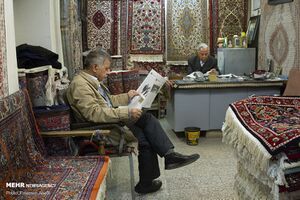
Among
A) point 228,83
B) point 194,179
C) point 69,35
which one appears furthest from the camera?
point 228,83

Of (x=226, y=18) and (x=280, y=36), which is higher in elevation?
(x=226, y=18)

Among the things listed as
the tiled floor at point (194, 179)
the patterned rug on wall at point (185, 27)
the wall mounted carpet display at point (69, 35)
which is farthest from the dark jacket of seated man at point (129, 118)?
the patterned rug on wall at point (185, 27)

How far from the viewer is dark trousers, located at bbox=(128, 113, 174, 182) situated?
2.59 m

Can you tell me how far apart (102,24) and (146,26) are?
70 centimetres

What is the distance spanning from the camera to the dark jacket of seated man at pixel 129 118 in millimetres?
2430

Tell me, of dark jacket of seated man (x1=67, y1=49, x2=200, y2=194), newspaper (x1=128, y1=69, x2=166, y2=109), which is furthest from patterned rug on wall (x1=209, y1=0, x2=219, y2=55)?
dark jacket of seated man (x1=67, y1=49, x2=200, y2=194)

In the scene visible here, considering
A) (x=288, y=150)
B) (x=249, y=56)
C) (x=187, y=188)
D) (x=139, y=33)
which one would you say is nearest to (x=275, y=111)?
(x=288, y=150)

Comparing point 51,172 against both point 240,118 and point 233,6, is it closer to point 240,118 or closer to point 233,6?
point 240,118

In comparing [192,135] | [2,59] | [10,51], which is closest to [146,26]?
[192,135]

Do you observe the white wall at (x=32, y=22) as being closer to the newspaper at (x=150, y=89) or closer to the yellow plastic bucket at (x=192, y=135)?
the newspaper at (x=150, y=89)

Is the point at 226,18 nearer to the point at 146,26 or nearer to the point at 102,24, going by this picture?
the point at 146,26

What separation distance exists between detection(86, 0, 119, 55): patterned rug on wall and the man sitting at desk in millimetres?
1335

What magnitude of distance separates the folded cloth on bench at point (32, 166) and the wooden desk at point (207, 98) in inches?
81.2

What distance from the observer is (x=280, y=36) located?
4250 mm
